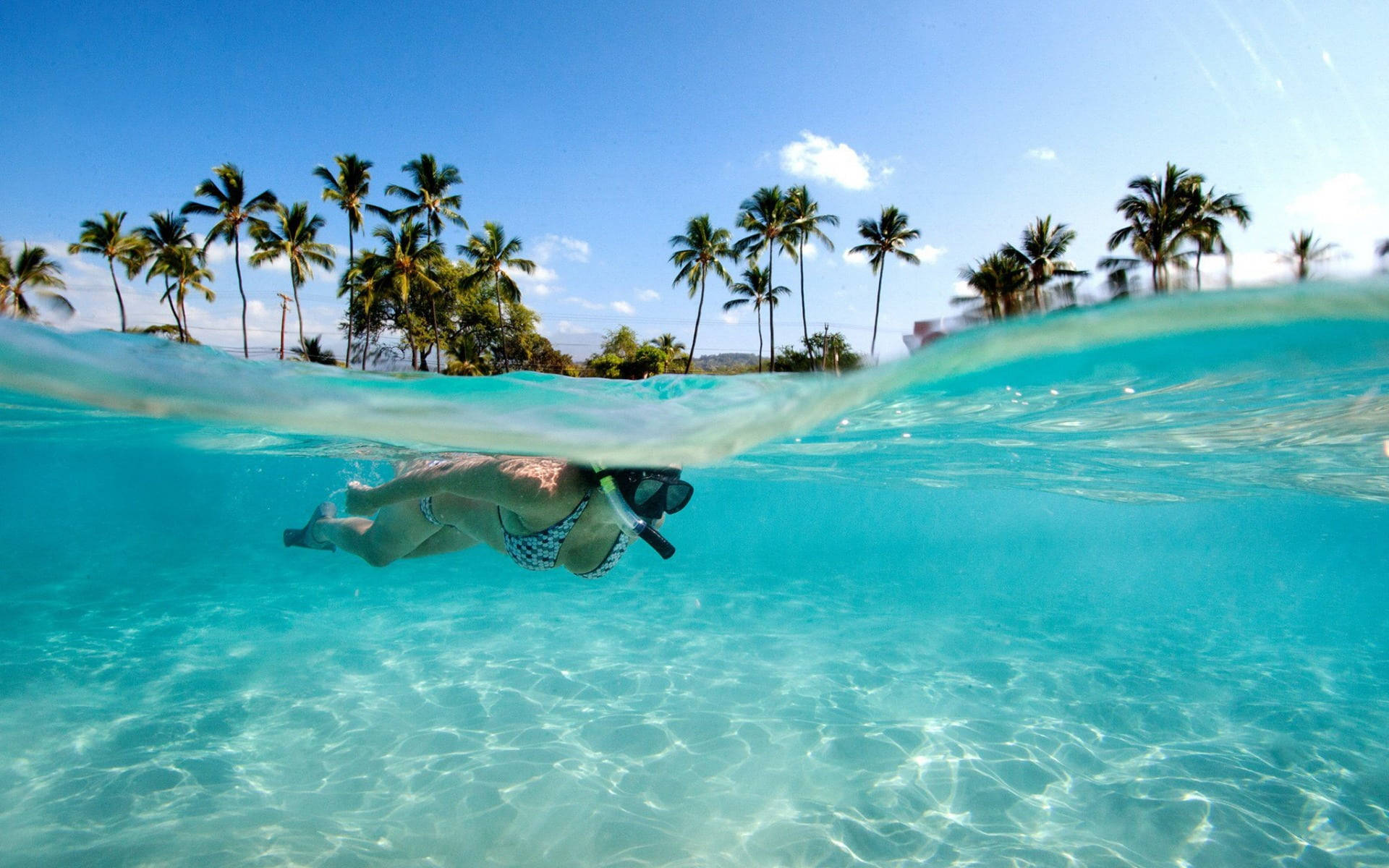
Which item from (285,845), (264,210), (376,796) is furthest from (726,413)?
(264,210)

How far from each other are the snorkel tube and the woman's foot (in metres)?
4.24

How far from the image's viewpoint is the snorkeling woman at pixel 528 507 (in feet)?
17.3

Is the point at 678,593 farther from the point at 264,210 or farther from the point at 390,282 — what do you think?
the point at 264,210

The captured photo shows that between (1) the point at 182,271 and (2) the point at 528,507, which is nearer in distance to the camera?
(2) the point at 528,507

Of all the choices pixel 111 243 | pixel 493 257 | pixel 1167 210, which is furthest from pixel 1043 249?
pixel 111 243

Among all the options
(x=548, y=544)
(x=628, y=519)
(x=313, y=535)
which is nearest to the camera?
(x=628, y=519)

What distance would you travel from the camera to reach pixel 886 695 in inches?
367

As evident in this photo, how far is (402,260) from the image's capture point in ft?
137

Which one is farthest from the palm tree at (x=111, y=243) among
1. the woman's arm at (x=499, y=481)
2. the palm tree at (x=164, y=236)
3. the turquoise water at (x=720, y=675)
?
the woman's arm at (x=499, y=481)

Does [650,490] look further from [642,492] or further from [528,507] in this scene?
[528,507]

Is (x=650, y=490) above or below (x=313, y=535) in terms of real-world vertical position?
above

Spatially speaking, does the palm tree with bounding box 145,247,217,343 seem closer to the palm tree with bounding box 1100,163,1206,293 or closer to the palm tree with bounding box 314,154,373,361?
the palm tree with bounding box 314,154,373,361

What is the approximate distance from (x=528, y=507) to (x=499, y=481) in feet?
1.06

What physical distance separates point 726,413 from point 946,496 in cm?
2568
